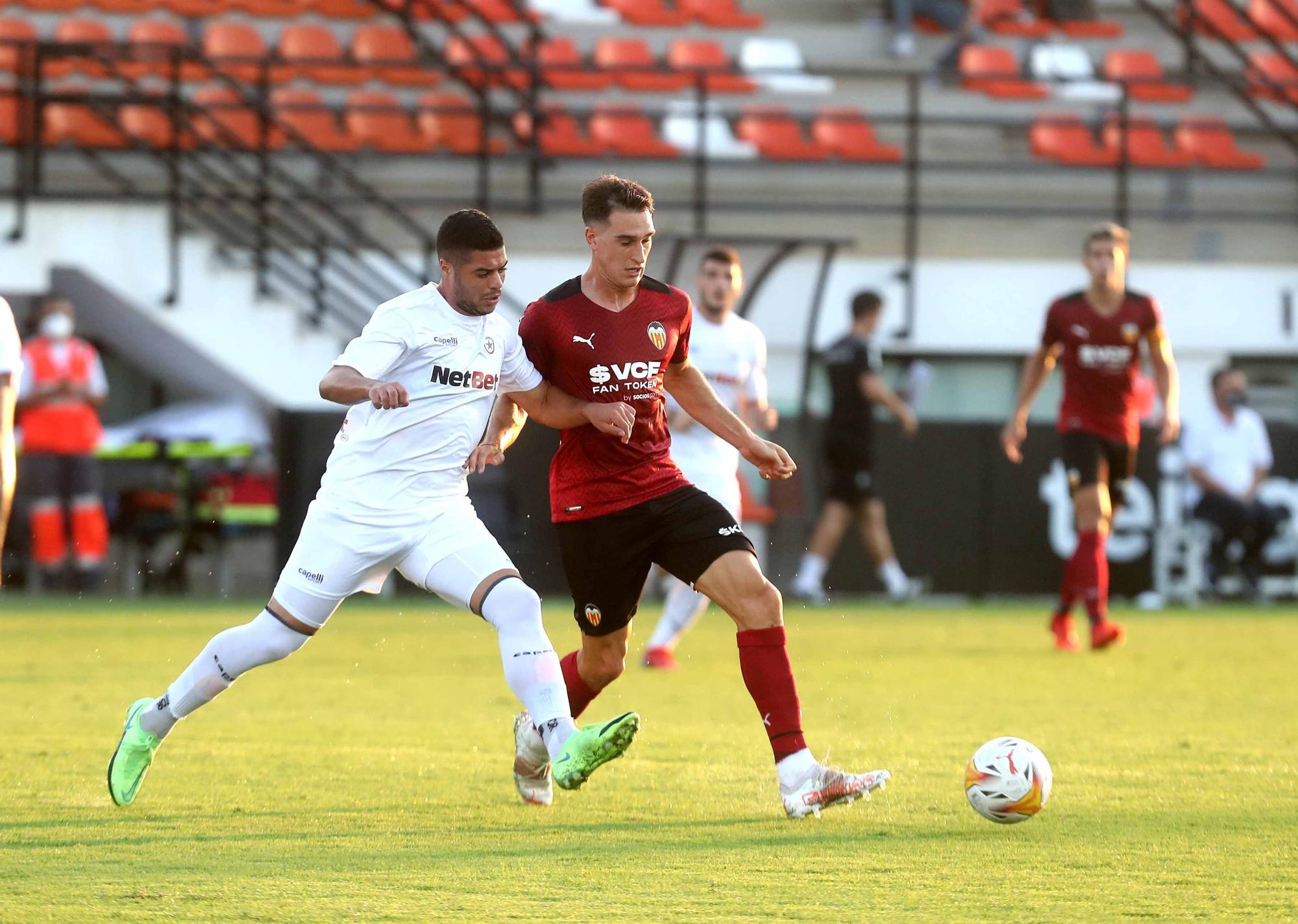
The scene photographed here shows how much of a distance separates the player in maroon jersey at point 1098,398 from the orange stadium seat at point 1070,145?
909cm

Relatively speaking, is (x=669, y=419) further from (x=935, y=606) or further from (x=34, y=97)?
(x=34, y=97)

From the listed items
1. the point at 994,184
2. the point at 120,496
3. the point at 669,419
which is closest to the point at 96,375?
the point at 120,496

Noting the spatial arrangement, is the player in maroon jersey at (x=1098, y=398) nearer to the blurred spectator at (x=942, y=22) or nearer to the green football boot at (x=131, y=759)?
the green football boot at (x=131, y=759)

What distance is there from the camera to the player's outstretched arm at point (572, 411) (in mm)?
5680

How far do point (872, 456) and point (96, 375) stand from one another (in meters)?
6.34

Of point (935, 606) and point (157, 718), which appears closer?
point (157, 718)

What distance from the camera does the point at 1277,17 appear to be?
22.8 meters

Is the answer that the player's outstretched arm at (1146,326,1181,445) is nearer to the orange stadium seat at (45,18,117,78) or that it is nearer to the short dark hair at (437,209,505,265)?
the short dark hair at (437,209,505,265)

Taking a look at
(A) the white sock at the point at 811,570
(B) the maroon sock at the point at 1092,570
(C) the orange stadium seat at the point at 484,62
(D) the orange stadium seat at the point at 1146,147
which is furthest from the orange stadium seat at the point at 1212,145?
(B) the maroon sock at the point at 1092,570

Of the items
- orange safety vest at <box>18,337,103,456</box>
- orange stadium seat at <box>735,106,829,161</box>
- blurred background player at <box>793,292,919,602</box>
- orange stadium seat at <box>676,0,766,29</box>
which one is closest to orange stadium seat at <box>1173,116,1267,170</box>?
orange stadium seat at <box>735,106,829,161</box>

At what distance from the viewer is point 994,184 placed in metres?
20.8

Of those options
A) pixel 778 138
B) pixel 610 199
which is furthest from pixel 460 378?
pixel 778 138

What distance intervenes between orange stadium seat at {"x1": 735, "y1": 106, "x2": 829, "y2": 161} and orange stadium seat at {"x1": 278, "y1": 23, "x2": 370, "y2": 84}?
4.00 m

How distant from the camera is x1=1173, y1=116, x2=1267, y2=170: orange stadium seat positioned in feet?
67.8
